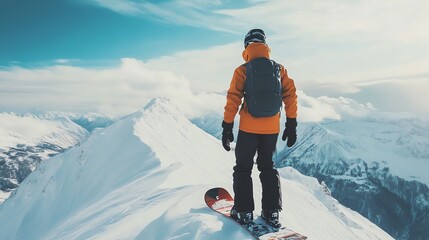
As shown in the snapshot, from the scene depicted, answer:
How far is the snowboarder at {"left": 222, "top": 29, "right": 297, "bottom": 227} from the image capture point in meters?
8.57

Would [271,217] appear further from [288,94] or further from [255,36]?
[255,36]

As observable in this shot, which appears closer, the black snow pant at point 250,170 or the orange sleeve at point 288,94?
the black snow pant at point 250,170

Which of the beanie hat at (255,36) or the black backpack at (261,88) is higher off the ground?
the beanie hat at (255,36)

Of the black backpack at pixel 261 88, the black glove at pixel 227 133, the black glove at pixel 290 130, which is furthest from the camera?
the black glove at pixel 290 130

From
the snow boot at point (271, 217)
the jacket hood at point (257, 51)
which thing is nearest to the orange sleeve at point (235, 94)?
the jacket hood at point (257, 51)

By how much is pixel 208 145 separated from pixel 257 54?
204ft

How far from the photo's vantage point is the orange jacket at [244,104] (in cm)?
859

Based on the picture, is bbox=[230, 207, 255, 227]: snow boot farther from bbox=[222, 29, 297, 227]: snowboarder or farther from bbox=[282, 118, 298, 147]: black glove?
bbox=[282, 118, 298, 147]: black glove

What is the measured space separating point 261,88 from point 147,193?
8784 mm

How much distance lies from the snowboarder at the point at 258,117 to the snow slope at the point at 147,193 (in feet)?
3.49

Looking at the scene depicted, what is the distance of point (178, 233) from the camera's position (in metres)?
8.12

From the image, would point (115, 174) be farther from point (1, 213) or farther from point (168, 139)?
point (1, 213)

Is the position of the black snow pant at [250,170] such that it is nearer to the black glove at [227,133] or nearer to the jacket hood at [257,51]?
the black glove at [227,133]

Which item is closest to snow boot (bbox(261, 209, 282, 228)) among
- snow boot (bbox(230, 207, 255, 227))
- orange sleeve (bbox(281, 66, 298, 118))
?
snow boot (bbox(230, 207, 255, 227))
